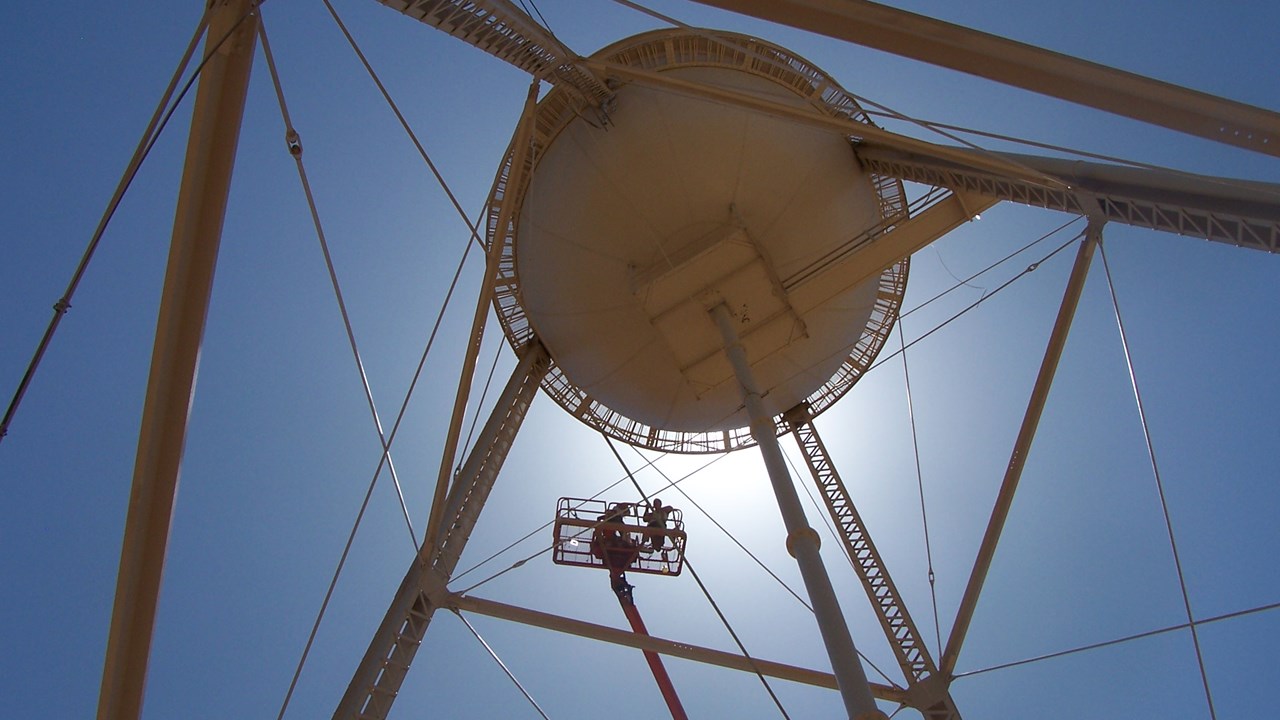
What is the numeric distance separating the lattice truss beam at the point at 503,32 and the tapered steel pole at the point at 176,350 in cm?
250

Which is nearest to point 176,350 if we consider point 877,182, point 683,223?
point 683,223

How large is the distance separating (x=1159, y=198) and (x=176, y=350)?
804cm

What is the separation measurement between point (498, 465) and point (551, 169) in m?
4.63

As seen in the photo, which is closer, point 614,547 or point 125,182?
point 125,182

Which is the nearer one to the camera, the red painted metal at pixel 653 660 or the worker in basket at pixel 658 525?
the worker in basket at pixel 658 525

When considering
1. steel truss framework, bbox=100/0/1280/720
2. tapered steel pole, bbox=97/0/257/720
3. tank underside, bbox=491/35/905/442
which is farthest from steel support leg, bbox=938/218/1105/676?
tapered steel pole, bbox=97/0/257/720

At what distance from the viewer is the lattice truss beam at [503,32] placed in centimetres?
920

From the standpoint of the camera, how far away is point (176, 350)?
6.06 m

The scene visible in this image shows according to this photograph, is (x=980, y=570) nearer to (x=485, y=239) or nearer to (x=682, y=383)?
(x=682, y=383)

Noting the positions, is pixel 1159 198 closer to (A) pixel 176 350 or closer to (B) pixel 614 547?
(A) pixel 176 350

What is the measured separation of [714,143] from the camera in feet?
43.3

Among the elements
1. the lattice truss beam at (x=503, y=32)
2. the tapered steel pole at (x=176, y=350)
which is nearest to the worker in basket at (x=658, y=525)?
the lattice truss beam at (x=503, y=32)

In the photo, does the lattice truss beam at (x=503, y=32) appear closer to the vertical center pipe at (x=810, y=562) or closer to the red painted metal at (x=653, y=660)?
the vertical center pipe at (x=810, y=562)

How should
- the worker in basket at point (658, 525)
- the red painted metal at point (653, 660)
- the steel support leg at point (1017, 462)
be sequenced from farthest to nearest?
1. the red painted metal at point (653, 660)
2. the worker in basket at point (658, 525)
3. the steel support leg at point (1017, 462)
